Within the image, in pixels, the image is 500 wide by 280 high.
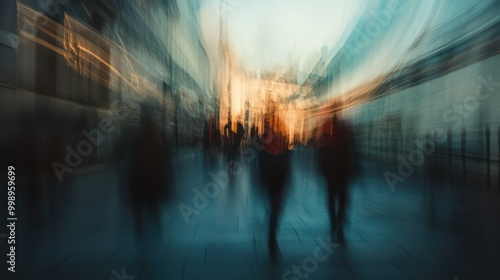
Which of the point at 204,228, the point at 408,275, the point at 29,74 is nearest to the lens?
the point at 29,74

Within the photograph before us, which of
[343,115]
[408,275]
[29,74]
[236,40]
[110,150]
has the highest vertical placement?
[236,40]

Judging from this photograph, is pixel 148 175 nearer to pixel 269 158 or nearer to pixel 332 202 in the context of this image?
pixel 269 158

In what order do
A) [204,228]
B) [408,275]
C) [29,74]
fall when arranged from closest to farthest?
[29,74]
[408,275]
[204,228]

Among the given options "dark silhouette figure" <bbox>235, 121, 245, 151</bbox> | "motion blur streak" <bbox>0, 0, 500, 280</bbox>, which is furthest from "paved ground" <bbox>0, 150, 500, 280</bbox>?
"dark silhouette figure" <bbox>235, 121, 245, 151</bbox>

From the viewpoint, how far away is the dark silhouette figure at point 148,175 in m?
2.91

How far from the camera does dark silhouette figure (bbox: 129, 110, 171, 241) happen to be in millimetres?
2914

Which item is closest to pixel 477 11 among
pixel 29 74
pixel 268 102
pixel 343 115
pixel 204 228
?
pixel 343 115

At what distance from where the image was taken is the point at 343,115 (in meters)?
3.06

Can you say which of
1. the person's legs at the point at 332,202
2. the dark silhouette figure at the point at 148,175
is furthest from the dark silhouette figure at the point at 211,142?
the person's legs at the point at 332,202

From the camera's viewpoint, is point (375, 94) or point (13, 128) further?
point (375, 94)

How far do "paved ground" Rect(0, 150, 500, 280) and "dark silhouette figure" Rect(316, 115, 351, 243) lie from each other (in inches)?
2.8

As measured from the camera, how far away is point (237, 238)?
311 centimetres

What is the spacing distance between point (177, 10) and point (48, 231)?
153 centimetres

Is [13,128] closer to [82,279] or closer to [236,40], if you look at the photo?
[82,279]
